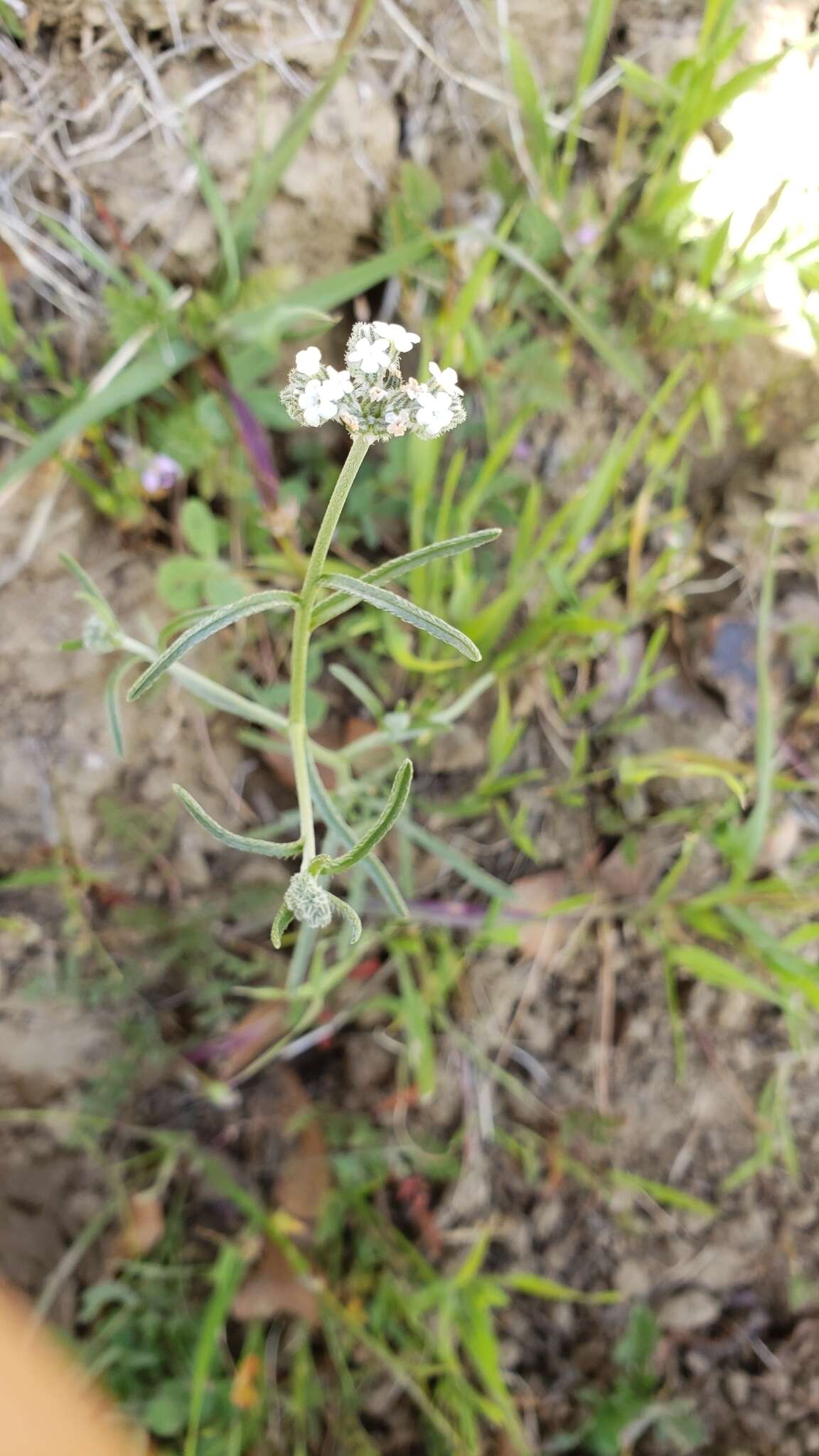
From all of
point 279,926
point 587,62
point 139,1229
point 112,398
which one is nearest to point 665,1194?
point 139,1229

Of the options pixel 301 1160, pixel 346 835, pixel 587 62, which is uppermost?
pixel 587 62

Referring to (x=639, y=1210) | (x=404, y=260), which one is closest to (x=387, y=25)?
(x=404, y=260)

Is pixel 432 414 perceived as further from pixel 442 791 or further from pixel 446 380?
pixel 442 791

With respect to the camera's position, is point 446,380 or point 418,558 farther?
point 418,558

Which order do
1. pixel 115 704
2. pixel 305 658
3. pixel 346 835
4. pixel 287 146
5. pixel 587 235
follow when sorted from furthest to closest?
pixel 587 235, pixel 287 146, pixel 115 704, pixel 346 835, pixel 305 658

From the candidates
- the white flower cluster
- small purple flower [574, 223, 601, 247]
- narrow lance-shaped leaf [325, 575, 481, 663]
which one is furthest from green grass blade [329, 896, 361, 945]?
small purple flower [574, 223, 601, 247]

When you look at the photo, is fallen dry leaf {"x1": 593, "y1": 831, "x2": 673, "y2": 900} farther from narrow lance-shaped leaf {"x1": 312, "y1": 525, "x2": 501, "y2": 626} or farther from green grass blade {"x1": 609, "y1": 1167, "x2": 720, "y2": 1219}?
narrow lance-shaped leaf {"x1": 312, "y1": 525, "x2": 501, "y2": 626}

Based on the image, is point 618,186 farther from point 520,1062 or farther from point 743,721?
point 520,1062
